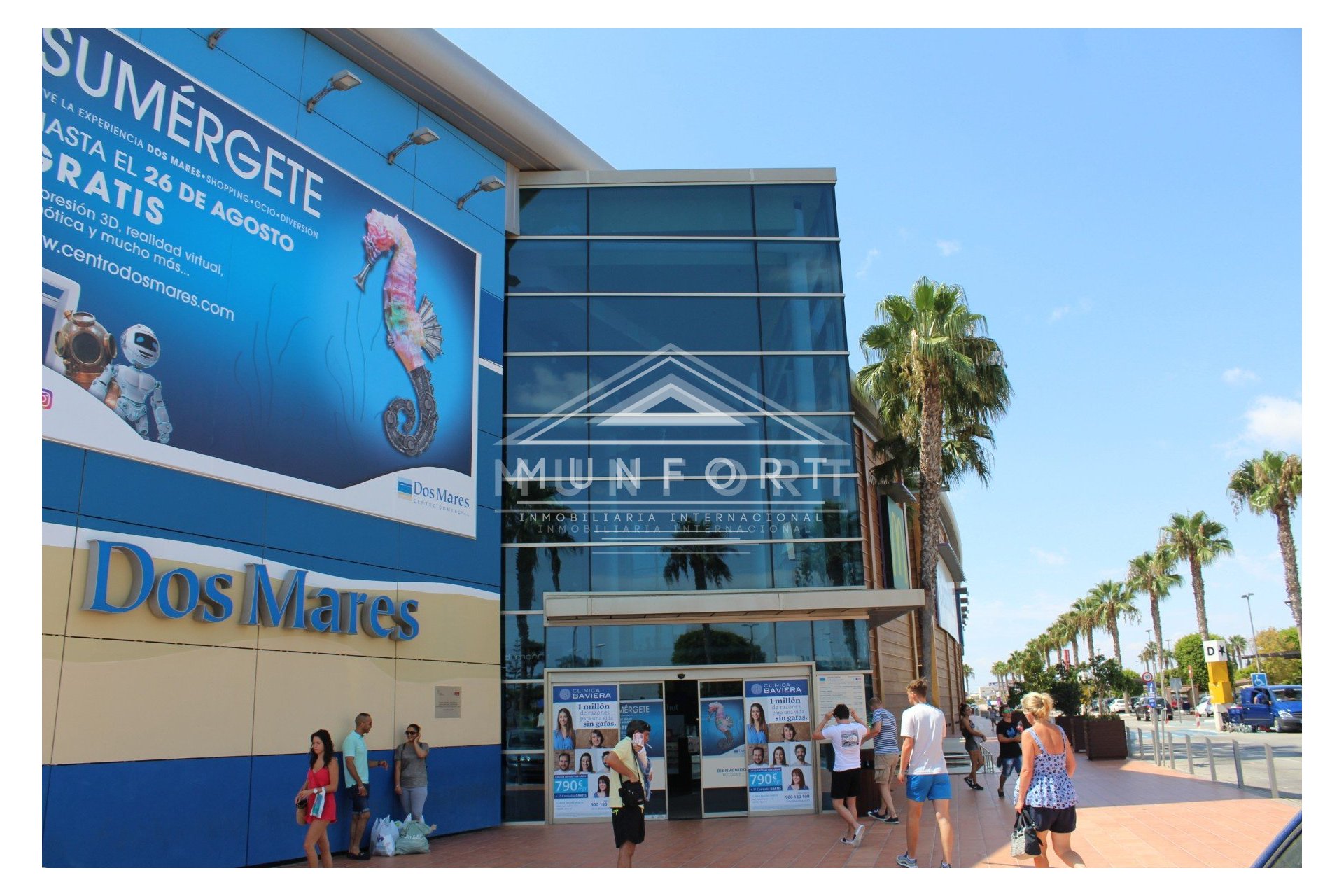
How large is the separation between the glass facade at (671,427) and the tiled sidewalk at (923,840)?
2.43 m

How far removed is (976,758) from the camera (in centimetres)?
1827

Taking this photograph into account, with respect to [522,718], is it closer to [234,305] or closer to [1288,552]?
[234,305]

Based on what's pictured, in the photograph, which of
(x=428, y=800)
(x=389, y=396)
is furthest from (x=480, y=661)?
(x=389, y=396)

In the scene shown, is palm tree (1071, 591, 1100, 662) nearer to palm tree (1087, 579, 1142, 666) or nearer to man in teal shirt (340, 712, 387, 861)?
palm tree (1087, 579, 1142, 666)

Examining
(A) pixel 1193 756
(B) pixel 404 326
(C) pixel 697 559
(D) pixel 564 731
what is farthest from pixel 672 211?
(A) pixel 1193 756

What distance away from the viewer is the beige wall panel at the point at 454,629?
46.7ft

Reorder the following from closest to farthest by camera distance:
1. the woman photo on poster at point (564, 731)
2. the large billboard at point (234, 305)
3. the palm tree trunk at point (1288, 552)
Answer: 1. the large billboard at point (234, 305)
2. the woman photo on poster at point (564, 731)
3. the palm tree trunk at point (1288, 552)

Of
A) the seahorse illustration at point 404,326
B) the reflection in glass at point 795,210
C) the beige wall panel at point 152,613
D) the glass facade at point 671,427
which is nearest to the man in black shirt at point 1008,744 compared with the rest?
the glass facade at point 671,427

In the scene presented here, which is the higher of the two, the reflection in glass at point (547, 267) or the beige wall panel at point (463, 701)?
the reflection in glass at point (547, 267)

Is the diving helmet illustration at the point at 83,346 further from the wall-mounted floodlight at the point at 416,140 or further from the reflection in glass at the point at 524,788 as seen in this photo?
the reflection in glass at the point at 524,788

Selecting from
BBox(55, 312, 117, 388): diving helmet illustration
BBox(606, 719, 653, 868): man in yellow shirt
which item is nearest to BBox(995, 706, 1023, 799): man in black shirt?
BBox(606, 719, 653, 868): man in yellow shirt

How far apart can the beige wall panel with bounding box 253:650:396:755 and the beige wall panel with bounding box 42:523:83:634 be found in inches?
97.1

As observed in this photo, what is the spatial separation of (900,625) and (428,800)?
17599mm

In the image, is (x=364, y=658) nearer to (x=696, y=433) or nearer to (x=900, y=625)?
(x=696, y=433)
